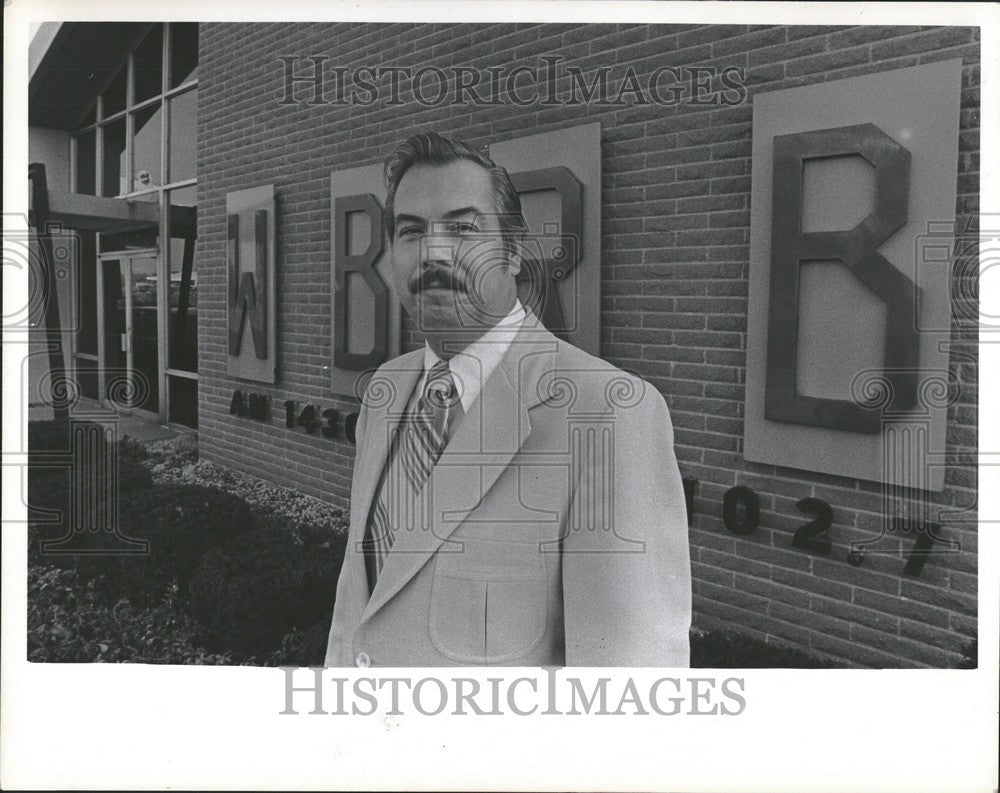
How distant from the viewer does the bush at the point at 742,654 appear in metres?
2.75

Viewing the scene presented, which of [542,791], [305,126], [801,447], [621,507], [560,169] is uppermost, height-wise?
[305,126]

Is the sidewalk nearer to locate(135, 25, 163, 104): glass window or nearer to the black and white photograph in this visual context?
the black and white photograph

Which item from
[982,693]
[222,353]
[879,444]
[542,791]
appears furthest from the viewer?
[222,353]

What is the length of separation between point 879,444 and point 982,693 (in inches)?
39.4

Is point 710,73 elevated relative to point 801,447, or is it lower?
elevated

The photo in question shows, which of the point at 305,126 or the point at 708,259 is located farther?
the point at 305,126

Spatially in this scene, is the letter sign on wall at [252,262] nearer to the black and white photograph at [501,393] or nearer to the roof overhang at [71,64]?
the black and white photograph at [501,393]

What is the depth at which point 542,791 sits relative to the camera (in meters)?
2.99

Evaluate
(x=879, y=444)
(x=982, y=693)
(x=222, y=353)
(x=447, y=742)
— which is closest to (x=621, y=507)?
(x=879, y=444)

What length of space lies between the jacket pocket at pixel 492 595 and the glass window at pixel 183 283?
138 cm

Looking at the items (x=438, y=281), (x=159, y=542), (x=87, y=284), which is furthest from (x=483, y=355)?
(x=87, y=284)

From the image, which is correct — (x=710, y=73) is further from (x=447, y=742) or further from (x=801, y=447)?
(x=447, y=742)

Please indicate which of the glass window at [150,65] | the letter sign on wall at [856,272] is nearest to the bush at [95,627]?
the glass window at [150,65]

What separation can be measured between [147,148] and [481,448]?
1.88 metres
